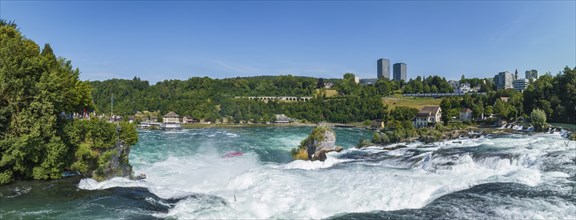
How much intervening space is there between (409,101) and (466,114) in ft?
156

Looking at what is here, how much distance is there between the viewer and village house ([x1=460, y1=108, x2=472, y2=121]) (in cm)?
8943

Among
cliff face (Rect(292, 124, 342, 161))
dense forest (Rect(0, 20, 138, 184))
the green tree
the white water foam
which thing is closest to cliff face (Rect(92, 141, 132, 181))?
dense forest (Rect(0, 20, 138, 184))

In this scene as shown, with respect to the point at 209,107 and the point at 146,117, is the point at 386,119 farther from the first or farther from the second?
the point at 146,117

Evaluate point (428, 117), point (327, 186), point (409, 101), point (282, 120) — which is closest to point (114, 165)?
point (327, 186)

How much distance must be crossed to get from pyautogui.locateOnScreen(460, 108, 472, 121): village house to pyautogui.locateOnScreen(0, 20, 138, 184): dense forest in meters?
79.5

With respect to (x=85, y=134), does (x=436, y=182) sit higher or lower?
lower

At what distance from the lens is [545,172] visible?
1083 inches

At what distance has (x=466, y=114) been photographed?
9019 cm

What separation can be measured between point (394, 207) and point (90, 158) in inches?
A: 780

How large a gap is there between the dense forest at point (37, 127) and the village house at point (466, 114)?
7946 cm

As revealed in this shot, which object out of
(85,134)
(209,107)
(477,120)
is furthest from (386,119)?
(85,134)

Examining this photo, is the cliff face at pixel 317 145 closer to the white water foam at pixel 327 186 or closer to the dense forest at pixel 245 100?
the white water foam at pixel 327 186

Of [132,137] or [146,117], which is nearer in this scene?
[132,137]

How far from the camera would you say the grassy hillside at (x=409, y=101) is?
127762mm
